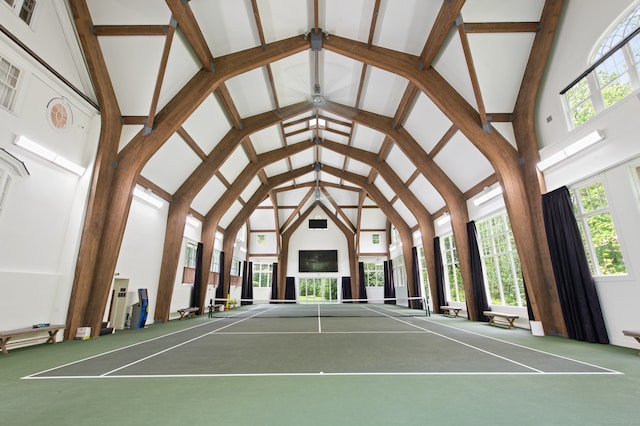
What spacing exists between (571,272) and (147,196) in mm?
11586

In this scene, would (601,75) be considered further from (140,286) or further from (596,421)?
(140,286)

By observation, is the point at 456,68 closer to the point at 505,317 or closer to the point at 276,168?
the point at 505,317

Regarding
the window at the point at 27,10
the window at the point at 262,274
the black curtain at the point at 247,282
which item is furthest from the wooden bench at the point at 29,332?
the window at the point at 262,274

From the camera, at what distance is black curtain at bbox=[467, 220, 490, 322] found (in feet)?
30.6

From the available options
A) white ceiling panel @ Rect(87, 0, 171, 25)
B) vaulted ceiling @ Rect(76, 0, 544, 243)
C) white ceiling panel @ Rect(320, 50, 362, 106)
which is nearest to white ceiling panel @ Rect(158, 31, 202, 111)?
vaulted ceiling @ Rect(76, 0, 544, 243)

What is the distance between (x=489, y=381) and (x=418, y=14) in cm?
791

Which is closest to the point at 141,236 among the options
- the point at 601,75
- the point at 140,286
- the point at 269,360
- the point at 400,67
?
the point at 140,286

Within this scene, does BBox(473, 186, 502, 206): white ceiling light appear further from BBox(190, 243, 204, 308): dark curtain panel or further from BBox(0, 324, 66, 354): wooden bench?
BBox(0, 324, 66, 354): wooden bench

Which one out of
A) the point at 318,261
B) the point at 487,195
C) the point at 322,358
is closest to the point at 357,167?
the point at 487,195

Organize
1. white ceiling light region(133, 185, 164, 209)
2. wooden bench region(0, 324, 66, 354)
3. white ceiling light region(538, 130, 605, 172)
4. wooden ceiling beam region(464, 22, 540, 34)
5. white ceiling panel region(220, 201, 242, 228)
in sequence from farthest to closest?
white ceiling panel region(220, 201, 242, 228), white ceiling light region(133, 185, 164, 209), wooden ceiling beam region(464, 22, 540, 34), white ceiling light region(538, 130, 605, 172), wooden bench region(0, 324, 66, 354)

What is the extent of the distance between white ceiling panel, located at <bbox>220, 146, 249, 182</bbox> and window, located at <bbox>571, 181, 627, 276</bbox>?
11.3 metres

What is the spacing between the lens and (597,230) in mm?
5750

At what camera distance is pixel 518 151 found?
7.34m

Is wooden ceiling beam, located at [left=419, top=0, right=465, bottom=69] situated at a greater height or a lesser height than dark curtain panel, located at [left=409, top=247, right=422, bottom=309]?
greater
